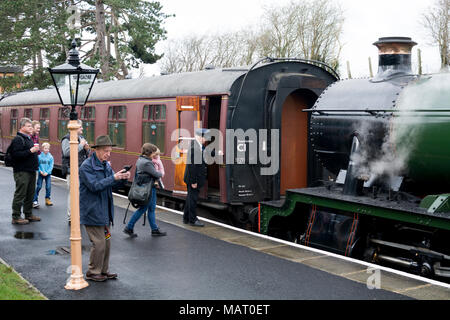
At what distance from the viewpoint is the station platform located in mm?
5641

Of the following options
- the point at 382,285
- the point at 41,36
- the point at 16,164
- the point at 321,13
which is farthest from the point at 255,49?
the point at 382,285

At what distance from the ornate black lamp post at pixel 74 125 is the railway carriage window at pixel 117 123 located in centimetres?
736

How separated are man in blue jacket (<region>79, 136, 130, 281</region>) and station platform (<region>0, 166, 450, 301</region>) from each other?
0.82 feet

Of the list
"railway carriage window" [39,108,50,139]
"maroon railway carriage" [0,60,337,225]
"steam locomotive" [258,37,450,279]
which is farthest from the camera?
"railway carriage window" [39,108,50,139]

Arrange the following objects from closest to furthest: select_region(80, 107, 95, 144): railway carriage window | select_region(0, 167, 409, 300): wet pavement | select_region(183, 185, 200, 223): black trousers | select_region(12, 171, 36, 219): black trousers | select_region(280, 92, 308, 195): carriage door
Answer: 1. select_region(0, 167, 409, 300): wet pavement
2. select_region(12, 171, 36, 219): black trousers
3. select_region(183, 185, 200, 223): black trousers
4. select_region(280, 92, 308, 195): carriage door
5. select_region(80, 107, 95, 144): railway carriage window

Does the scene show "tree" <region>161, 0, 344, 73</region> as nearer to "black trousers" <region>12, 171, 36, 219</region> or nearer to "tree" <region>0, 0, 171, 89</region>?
"tree" <region>0, 0, 171, 89</region>

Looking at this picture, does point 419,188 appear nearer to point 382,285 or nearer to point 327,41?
point 382,285

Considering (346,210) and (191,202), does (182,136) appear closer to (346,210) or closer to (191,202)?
(191,202)

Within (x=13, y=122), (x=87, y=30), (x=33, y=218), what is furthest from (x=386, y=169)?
(x=87, y=30)

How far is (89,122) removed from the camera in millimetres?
15445

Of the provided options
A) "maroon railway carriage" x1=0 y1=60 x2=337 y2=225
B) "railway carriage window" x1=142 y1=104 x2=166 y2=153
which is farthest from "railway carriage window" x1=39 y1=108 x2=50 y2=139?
"railway carriage window" x1=142 y1=104 x2=166 y2=153

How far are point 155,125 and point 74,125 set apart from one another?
5948 millimetres

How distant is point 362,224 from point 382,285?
4.65ft
